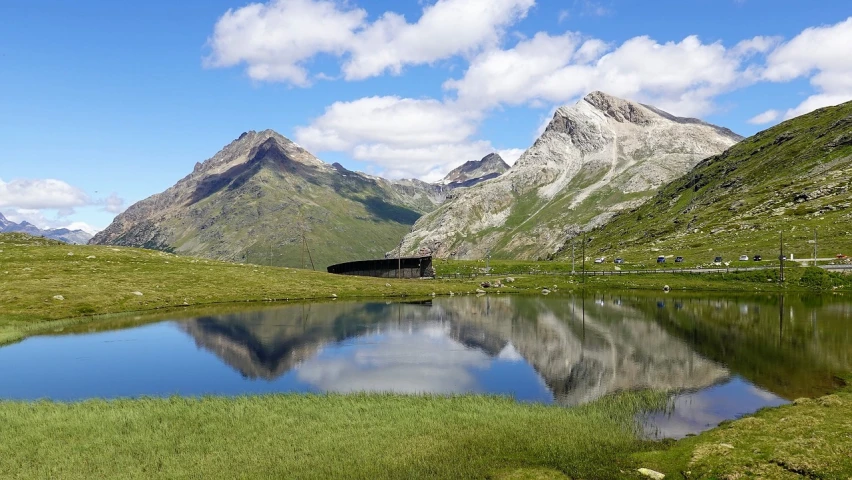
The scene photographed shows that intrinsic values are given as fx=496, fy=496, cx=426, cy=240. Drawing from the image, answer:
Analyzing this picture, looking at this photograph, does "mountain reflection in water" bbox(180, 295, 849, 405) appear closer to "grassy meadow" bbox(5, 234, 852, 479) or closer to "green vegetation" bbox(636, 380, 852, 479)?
"grassy meadow" bbox(5, 234, 852, 479)

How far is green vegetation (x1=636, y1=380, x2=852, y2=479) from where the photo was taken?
22203 millimetres

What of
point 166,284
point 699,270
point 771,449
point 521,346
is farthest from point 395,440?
point 699,270

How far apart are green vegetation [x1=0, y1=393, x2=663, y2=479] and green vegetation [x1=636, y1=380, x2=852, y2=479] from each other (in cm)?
262

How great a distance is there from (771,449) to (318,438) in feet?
78.2

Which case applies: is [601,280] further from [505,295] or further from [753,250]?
[753,250]

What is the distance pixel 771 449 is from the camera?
24.5 metres

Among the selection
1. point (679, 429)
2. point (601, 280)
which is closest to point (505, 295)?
point (601, 280)

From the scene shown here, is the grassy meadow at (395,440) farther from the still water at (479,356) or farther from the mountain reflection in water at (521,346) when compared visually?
the mountain reflection in water at (521,346)

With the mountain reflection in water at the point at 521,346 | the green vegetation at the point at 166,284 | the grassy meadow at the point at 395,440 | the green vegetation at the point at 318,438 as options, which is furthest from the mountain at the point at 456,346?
the green vegetation at the point at 166,284

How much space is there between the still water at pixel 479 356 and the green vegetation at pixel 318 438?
4.64 meters

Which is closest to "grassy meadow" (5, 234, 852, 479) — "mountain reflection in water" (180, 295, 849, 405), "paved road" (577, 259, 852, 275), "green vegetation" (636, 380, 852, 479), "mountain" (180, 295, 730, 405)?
"green vegetation" (636, 380, 852, 479)

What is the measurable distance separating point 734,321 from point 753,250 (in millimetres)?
93245

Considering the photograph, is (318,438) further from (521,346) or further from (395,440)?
(521,346)

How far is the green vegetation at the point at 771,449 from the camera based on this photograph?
22.2 metres
